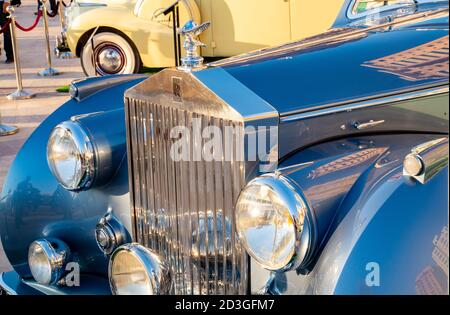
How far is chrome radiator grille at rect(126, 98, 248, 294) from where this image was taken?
2.04 metres

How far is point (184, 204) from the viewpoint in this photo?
2172 millimetres

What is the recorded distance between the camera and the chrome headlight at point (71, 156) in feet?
8.32

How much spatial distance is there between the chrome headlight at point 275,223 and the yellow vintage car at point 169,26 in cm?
594

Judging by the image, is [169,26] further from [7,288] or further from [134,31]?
[7,288]

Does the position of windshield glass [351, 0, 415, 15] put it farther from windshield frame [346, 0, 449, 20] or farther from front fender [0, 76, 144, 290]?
front fender [0, 76, 144, 290]

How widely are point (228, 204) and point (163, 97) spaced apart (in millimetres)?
426

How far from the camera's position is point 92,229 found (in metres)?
2.65

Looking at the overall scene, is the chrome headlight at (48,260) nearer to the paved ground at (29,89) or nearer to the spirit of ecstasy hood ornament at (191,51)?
the spirit of ecstasy hood ornament at (191,51)

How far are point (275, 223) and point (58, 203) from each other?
1.22 m

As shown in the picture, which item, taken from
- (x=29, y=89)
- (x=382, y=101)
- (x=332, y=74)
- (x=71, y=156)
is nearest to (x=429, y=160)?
(x=382, y=101)

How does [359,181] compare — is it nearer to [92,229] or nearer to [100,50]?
[92,229]

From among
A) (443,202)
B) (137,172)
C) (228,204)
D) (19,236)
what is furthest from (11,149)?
(443,202)

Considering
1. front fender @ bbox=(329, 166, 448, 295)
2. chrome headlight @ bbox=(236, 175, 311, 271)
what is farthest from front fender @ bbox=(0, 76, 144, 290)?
front fender @ bbox=(329, 166, 448, 295)

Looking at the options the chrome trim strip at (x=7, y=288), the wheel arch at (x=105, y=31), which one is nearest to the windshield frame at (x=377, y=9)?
the chrome trim strip at (x=7, y=288)
